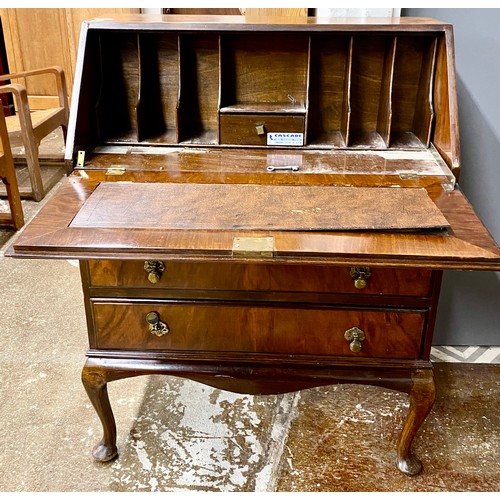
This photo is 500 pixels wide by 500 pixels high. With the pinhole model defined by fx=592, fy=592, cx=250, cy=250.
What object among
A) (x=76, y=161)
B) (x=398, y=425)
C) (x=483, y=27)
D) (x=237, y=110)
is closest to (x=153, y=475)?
(x=398, y=425)

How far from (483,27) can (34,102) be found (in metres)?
3.91

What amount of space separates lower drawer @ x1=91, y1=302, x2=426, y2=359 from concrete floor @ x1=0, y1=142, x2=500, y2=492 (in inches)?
Answer: 17.7

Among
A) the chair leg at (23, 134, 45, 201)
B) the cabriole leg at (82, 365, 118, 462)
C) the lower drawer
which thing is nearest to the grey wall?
the lower drawer

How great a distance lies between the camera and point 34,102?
4.83 metres

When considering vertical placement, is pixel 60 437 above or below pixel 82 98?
below

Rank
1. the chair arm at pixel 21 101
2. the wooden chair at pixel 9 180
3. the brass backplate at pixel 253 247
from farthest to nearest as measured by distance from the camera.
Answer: the chair arm at pixel 21 101 < the wooden chair at pixel 9 180 < the brass backplate at pixel 253 247

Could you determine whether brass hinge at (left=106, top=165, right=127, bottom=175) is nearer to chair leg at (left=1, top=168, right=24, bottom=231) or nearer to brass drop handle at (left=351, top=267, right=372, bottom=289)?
brass drop handle at (left=351, top=267, right=372, bottom=289)

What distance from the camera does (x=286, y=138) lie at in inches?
69.5

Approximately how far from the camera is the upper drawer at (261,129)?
1.75 m

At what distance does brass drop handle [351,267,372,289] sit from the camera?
1312mm

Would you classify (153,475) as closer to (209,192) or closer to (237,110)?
(209,192)

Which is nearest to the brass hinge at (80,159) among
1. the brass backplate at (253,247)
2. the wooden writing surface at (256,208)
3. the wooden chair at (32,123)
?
the wooden writing surface at (256,208)

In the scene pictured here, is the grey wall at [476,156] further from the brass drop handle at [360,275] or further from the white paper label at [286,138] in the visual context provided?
the brass drop handle at [360,275]

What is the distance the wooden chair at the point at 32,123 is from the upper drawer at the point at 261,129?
6.16 ft
